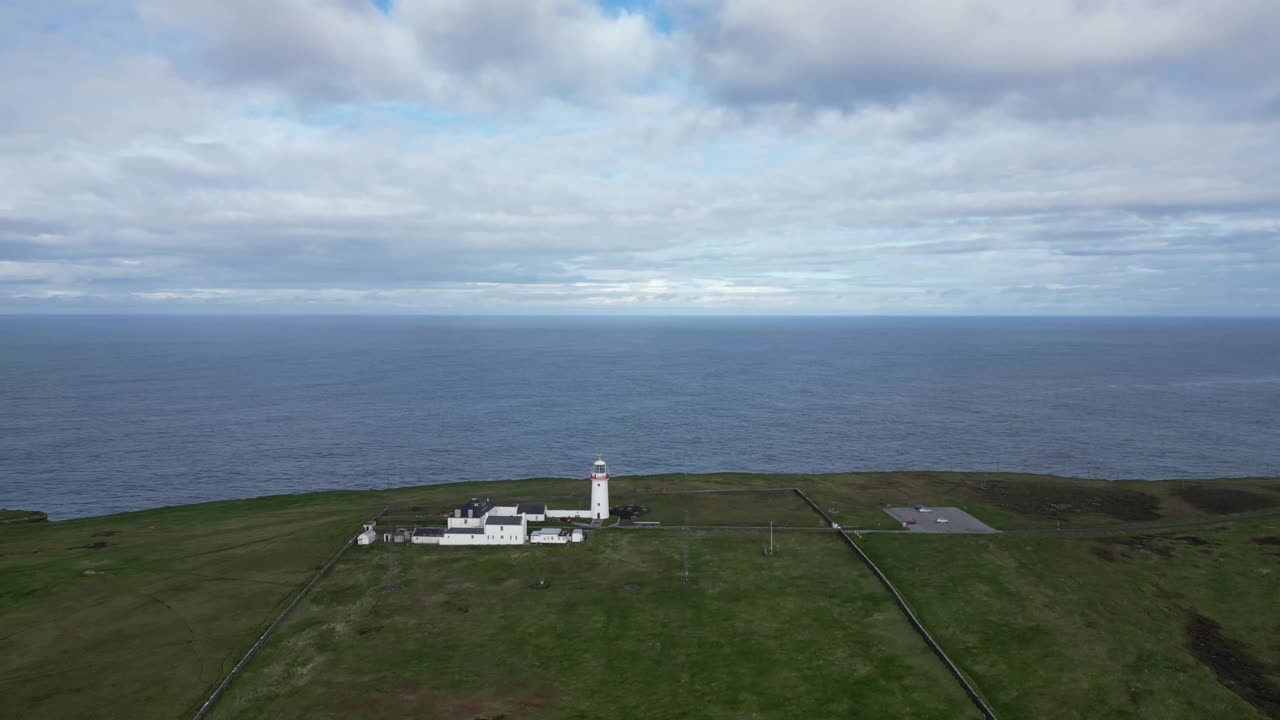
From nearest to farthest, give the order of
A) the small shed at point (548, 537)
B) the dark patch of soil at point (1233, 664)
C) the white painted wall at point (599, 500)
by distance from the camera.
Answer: the dark patch of soil at point (1233, 664) → the small shed at point (548, 537) → the white painted wall at point (599, 500)

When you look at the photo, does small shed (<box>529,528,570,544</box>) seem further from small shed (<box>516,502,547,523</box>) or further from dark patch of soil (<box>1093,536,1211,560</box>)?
dark patch of soil (<box>1093,536,1211,560</box>)

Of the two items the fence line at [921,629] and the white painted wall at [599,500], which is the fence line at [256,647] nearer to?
the white painted wall at [599,500]

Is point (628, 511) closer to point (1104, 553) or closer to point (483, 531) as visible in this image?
point (483, 531)

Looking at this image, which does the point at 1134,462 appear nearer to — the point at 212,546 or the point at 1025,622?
the point at 1025,622

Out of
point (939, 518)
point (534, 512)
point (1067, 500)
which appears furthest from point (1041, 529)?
point (534, 512)

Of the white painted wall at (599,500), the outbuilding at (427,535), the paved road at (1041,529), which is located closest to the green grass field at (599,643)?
the outbuilding at (427,535)

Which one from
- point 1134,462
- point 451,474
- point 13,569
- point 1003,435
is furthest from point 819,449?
point 13,569

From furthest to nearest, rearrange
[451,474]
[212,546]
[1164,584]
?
1. [451,474]
2. [212,546]
3. [1164,584]
